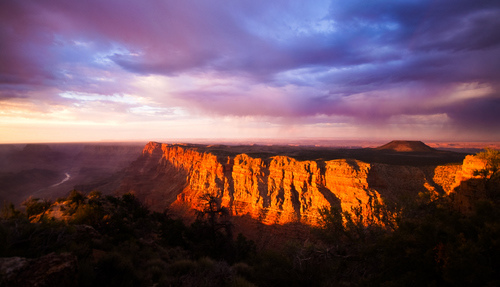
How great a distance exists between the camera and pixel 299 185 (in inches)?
1288

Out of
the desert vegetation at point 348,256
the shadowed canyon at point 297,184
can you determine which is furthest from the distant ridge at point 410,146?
the desert vegetation at point 348,256

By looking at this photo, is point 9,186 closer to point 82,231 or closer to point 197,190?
point 197,190

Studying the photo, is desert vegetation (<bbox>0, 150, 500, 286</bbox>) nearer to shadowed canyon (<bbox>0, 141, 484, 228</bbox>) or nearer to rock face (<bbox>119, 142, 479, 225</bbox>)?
shadowed canyon (<bbox>0, 141, 484, 228</bbox>)

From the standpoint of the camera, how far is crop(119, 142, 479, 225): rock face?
90.5 ft

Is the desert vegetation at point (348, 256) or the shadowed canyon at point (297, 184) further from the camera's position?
the shadowed canyon at point (297, 184)

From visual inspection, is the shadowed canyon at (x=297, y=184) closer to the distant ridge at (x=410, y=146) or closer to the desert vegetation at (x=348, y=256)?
the desert vegetation at (x=348, y=256)

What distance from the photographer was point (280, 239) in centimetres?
2733

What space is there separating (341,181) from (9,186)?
10865 centimetres

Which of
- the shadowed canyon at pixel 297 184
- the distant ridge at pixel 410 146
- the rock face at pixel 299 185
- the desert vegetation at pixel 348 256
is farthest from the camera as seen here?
the distant ridge at pixel 410 146

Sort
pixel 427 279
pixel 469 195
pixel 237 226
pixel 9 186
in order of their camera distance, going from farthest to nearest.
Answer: pixel 9 186, pixel 237 226, pixel 469 195, pixel 427 279

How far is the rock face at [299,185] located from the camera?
A: 27594 mm

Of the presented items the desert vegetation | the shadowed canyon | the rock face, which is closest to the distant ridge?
the shadowed canyon

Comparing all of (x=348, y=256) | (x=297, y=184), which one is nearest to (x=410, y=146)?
(x=297, y=184)

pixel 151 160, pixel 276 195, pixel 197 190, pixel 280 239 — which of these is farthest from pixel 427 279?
pixel 151 160
